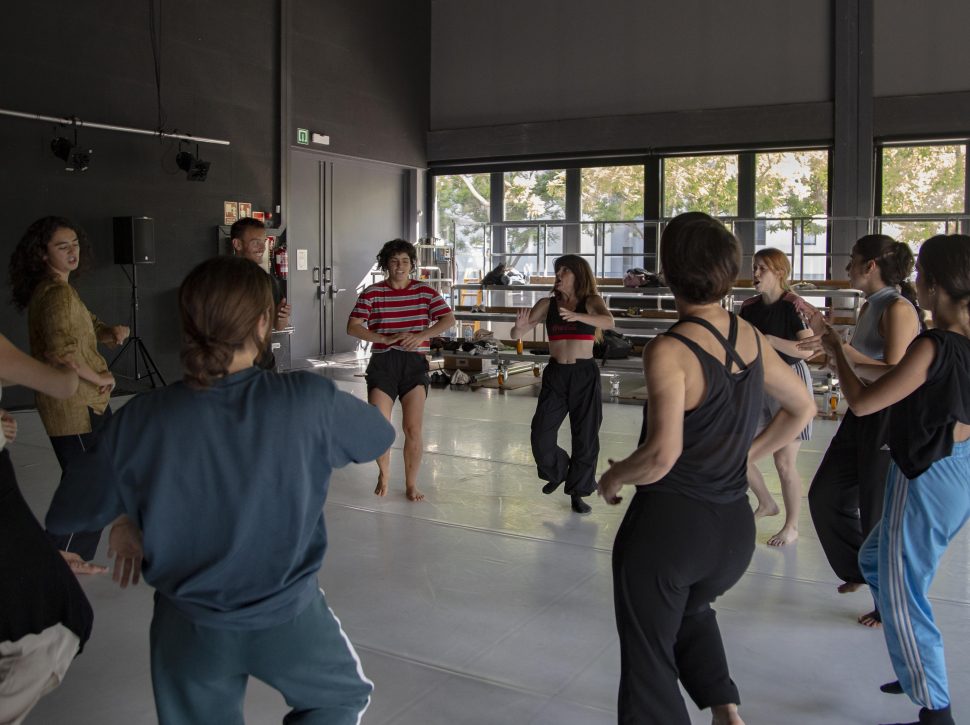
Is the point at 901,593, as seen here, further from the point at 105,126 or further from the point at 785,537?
the point at 105,126

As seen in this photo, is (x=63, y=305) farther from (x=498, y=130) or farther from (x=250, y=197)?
(x=498, y=130)

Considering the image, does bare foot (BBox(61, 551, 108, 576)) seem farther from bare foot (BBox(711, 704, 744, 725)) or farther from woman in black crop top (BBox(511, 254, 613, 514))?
bare foot (BBox(711, 704, 744, 725))

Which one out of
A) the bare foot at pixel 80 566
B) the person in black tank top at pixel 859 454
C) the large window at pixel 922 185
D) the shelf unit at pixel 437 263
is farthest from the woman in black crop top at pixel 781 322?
the shelf unit at pixel 437 263

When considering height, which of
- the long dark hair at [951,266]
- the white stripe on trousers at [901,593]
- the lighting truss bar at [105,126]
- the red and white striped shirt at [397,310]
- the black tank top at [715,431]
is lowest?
the white stripe on trousers at [901,593]

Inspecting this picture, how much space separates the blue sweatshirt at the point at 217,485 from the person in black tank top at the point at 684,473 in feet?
2.82

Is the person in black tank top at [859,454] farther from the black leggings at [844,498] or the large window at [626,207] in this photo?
the large window at [626,207]

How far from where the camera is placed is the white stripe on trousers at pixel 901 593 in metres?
2.86

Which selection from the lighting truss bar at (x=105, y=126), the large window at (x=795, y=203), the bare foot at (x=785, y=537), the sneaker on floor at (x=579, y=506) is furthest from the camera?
the large window at (x=795, y=203)

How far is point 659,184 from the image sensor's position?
1399cm

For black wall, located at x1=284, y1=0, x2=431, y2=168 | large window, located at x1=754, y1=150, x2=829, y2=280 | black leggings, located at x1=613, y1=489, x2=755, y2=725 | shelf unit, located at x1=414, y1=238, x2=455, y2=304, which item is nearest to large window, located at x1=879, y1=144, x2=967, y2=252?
large window, located at x1=754, y1=150, x2=829, y2=280

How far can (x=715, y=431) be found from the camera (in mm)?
2486

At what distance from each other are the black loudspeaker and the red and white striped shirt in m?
5.17

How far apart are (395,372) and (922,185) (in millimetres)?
9422

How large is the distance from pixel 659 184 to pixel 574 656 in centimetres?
1123
